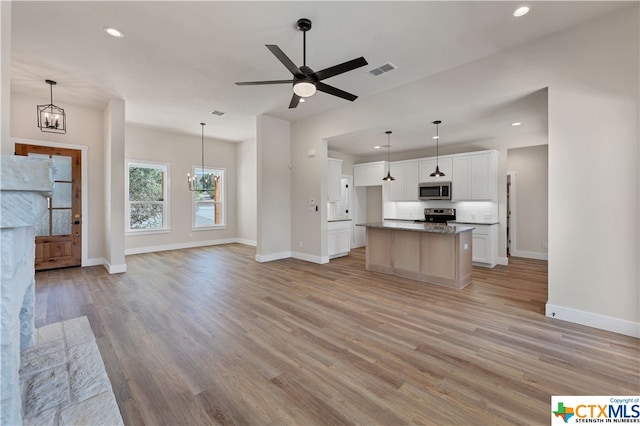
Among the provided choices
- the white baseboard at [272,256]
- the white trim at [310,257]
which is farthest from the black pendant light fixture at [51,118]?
the white trim at [310,257]

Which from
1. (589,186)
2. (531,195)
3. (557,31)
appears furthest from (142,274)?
(531,195)

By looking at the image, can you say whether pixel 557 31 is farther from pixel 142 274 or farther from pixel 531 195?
pixel 142 274

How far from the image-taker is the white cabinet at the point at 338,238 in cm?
637

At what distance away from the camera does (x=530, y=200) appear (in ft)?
21.8

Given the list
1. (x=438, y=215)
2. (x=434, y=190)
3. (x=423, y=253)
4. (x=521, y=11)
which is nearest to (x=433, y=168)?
(x=434, y=190)

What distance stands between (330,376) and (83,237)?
6119mm

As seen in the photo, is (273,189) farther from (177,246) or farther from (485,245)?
(485,245)

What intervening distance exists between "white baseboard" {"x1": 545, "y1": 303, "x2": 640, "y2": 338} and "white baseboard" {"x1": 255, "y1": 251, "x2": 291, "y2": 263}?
4.77m

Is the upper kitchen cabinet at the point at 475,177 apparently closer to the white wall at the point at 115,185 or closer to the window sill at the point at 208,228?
the window sill at the point at 208,228

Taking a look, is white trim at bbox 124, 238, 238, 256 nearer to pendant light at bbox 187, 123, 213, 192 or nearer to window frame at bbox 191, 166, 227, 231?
window frame at bbox 191, 166, 227, 231

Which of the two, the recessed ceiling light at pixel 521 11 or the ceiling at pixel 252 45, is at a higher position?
the ceiling at pixel 252 45

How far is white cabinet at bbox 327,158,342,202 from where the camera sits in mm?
6575

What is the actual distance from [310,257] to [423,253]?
98.9 inches

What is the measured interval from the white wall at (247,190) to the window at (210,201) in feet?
1.82
